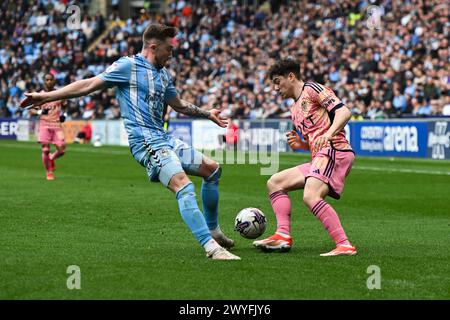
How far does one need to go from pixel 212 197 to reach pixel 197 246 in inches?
22.4

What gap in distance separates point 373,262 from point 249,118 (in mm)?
28457

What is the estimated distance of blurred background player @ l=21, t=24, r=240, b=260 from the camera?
9.12 metres

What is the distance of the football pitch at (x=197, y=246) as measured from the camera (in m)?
7.50

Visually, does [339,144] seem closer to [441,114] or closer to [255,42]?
[441,114]

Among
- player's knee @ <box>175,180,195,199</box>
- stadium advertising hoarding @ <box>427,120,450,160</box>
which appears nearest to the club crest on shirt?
player's knee @ <box>175,180,195,199</box>

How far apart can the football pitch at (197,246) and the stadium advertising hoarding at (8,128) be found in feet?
A: 97.3

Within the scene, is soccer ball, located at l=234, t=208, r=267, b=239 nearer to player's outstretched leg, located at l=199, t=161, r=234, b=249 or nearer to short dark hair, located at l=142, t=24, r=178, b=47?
player's outstretched leg, located at l=199, t=161, r=234, b=249

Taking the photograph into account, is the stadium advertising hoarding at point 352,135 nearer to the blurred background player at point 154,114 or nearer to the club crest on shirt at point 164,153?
the blurred background player at point 154,114

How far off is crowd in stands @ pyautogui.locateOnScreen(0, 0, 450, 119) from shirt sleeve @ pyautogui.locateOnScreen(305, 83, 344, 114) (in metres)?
15.5

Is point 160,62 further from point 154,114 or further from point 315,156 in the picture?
point 315,156

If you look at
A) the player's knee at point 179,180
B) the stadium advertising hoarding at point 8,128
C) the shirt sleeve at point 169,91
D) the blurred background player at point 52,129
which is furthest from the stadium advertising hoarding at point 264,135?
the player's knee at point 179,180

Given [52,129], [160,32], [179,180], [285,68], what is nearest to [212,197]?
[179,180]
